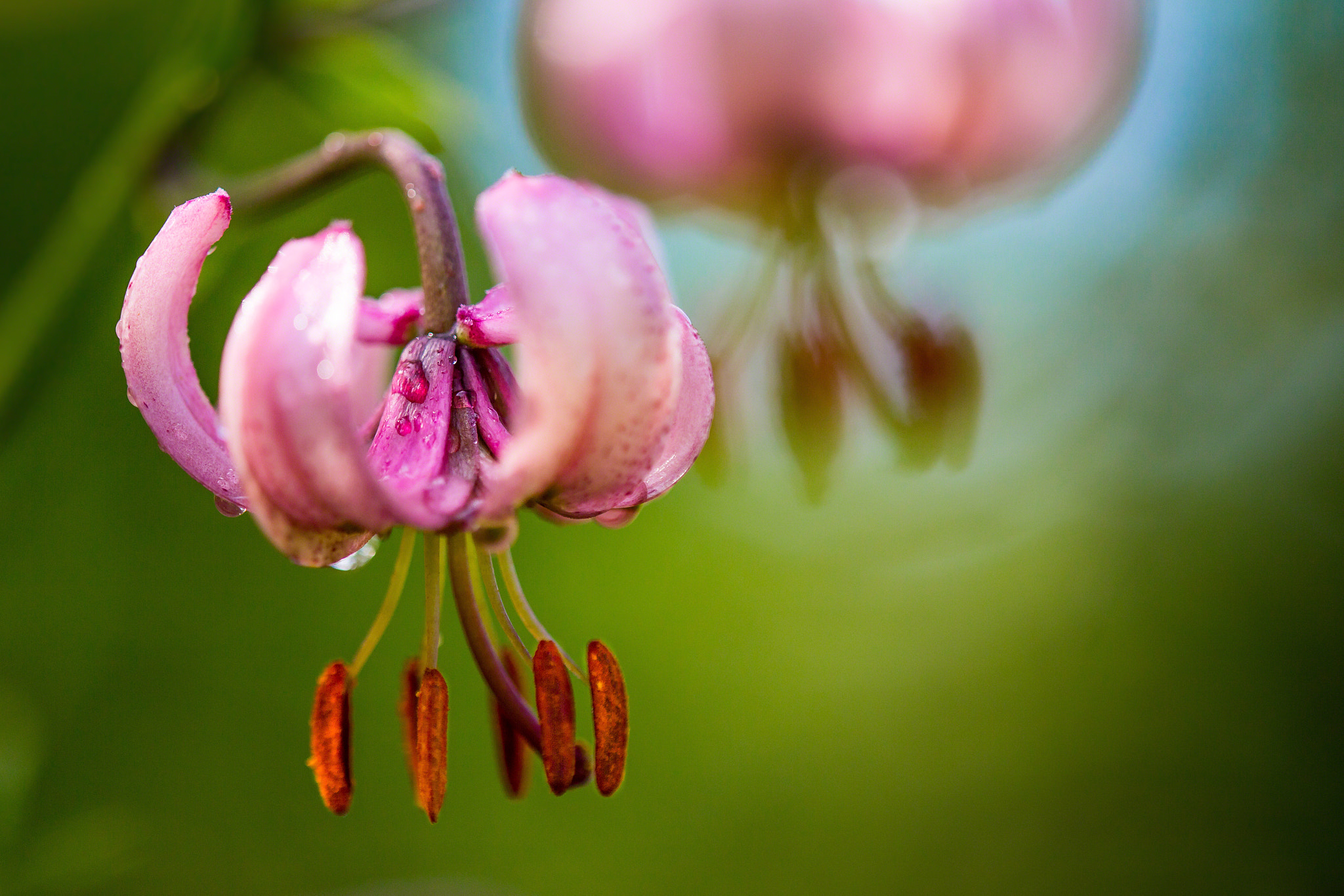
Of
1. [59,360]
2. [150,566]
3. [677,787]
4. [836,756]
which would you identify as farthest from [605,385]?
[836,756]

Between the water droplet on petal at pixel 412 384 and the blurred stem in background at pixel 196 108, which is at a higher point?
the blurred stem in background at pixel 196 108

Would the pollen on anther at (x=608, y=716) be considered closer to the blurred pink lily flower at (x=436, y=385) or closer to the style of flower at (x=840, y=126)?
the blurred pink lily flower at (x=436, y=385)

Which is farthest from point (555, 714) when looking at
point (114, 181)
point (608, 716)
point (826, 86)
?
point (826, 86)

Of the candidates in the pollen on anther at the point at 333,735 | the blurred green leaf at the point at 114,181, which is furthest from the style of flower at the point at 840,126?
the pollen on anther at the point at 333,735

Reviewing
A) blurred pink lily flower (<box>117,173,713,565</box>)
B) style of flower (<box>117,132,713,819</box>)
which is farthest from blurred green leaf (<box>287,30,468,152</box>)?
blurred pink lily flower (<box>117,173,713,565</box>)

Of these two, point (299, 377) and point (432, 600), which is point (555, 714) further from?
point (299, 377)
